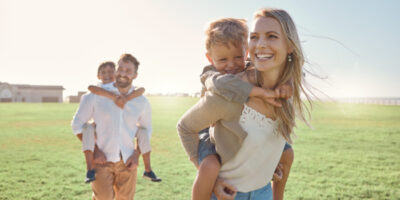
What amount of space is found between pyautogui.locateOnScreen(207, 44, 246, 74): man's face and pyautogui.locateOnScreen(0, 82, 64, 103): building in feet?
225

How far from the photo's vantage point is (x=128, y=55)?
4.21m

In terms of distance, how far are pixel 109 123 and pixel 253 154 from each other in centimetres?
262

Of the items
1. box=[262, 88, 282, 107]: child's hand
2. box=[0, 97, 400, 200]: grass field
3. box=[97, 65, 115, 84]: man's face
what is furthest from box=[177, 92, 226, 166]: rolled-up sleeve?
box=[97, 65, 115, 84]: man's face

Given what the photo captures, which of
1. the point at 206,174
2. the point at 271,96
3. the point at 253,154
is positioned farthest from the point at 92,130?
the point at 271,96

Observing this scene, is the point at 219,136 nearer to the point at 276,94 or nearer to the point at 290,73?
the point at 276,94

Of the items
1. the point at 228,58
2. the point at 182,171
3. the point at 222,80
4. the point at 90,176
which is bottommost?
the point at 182,171

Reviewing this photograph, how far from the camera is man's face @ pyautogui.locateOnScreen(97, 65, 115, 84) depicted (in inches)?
179

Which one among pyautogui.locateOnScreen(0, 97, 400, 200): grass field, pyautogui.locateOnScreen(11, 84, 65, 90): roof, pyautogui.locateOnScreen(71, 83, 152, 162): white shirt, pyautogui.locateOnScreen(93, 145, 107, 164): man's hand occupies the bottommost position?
pyautogui.locateOnScreen(11, 84, 65, 90): roof

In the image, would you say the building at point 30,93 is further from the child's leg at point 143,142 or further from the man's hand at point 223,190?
the man's hand at point 223,190

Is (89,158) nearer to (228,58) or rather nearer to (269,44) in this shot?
(228,58)

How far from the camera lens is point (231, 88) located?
5.15 ft

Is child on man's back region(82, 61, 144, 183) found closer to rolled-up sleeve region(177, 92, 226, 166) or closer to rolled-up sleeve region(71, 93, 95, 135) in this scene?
rolled-up sleeve region(71, 93, 95, 135)

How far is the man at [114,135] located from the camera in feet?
12.4

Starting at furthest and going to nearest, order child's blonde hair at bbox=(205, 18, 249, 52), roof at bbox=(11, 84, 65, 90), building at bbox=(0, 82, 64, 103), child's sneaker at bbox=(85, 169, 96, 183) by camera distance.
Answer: roof at bbox=(11, 84, 65, 90)
building at bbox=(0, 82, 64, 103)
child's sneaker at bbox=(85, 169, 96, 183)
child's blonde hair at bbox=(205, 18, 249, 52)
